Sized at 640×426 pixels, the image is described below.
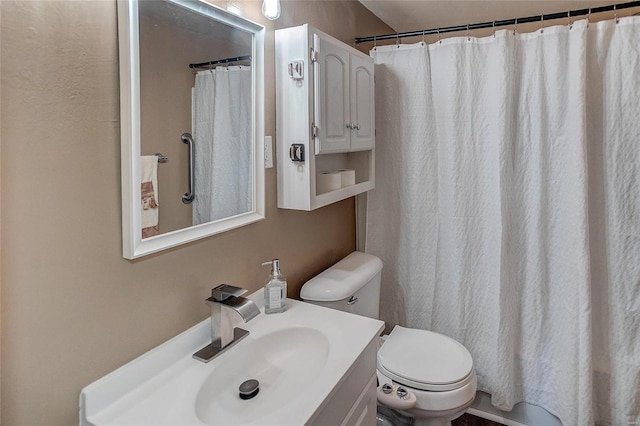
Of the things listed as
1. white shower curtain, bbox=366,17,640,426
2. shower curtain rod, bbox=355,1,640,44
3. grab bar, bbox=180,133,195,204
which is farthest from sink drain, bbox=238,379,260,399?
shower curtain rod, bbox=355,1,640,44

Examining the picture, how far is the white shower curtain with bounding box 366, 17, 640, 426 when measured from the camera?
171 centimetres

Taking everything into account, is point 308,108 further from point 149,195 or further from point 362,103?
point 149,195

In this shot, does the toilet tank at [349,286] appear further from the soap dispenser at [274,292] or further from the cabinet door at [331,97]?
the cabinet door at [331,97]

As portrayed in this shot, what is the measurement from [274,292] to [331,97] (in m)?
0.78

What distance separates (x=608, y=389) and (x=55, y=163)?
2.33m

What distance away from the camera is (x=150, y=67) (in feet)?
3.15

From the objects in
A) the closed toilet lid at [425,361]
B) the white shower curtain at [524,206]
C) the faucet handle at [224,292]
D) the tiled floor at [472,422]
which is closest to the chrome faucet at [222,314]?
the faucet handle at [224,292]

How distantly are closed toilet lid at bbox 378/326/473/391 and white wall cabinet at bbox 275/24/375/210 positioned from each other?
731 millimetres

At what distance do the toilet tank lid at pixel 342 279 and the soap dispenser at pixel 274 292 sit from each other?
236 millimetres

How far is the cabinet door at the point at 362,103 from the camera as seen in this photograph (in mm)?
1700

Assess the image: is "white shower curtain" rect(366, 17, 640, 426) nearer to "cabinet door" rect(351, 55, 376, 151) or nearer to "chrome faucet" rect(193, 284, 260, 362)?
"cabinet door" rect(351, 55, 376, 151)

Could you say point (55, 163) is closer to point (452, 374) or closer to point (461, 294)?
point (452, 374)

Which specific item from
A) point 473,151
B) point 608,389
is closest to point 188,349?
point 473,151

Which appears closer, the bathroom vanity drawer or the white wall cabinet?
the bathroom vanity drawer
